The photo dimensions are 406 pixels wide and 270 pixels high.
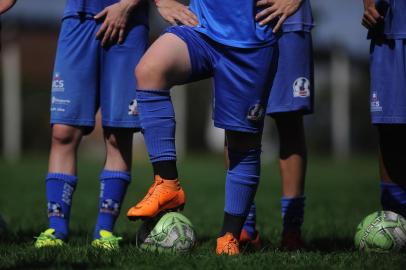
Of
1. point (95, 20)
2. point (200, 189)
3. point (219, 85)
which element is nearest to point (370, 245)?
point (219, 85)

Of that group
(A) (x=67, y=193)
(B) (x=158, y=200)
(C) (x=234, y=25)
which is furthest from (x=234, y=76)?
(A) (x=67, y=193)

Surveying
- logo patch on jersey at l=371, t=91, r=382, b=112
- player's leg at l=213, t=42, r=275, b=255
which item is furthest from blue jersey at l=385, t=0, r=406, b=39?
player's leg at l=213, t=42, r=275, b=255

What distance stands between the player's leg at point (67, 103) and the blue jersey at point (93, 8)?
0.06 metres

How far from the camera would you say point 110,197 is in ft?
14.5

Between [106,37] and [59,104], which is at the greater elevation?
[106,37]

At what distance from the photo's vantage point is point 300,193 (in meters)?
4.60

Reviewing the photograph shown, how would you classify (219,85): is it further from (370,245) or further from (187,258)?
(370,245)

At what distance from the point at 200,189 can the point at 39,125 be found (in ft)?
69.9

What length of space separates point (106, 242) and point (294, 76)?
1.61 metres

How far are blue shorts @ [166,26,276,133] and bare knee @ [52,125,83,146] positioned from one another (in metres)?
1.06

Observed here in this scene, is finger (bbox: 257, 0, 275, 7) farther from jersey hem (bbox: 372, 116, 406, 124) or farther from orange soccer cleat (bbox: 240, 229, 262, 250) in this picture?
orange soccer cleat (bbox: 240, 229, 262, 250)

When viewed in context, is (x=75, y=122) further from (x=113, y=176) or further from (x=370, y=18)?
(x=370, y=18)

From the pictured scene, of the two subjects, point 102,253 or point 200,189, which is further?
point 200,189

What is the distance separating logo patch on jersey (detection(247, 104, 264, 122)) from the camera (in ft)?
11.8
